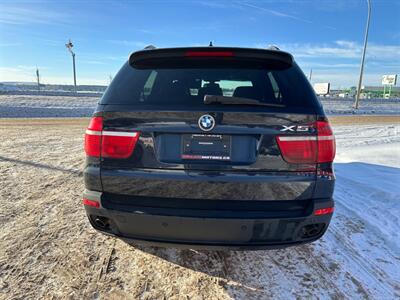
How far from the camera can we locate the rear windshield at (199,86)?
2.22 meters

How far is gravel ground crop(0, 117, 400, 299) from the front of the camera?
242 cm

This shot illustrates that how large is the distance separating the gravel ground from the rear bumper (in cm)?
49

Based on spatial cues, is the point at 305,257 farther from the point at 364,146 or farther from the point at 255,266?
the point at 364,146

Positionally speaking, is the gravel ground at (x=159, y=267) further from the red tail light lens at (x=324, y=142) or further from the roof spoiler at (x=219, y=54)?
the roof spoiler at (x=219, y=54)

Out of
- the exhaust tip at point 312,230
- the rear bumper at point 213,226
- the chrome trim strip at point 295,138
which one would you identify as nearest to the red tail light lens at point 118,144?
the rear bumper at point 213,226

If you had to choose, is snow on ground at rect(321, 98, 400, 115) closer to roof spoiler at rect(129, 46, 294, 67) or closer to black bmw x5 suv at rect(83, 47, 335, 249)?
roof spoiler at rect(129, 46, 294, 67)

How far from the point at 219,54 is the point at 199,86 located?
301mm

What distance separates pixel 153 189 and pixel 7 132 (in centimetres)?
1038

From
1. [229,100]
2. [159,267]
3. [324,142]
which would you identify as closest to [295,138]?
[324,142]

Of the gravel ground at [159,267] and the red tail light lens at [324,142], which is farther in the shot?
the gravel ground at [159,267]

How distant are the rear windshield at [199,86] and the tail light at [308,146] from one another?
0.75 feet

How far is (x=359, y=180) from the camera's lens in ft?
17.0

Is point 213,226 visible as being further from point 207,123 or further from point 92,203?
point 92,203

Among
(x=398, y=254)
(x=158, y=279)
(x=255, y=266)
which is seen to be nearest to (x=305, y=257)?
(x=255, y=266)
